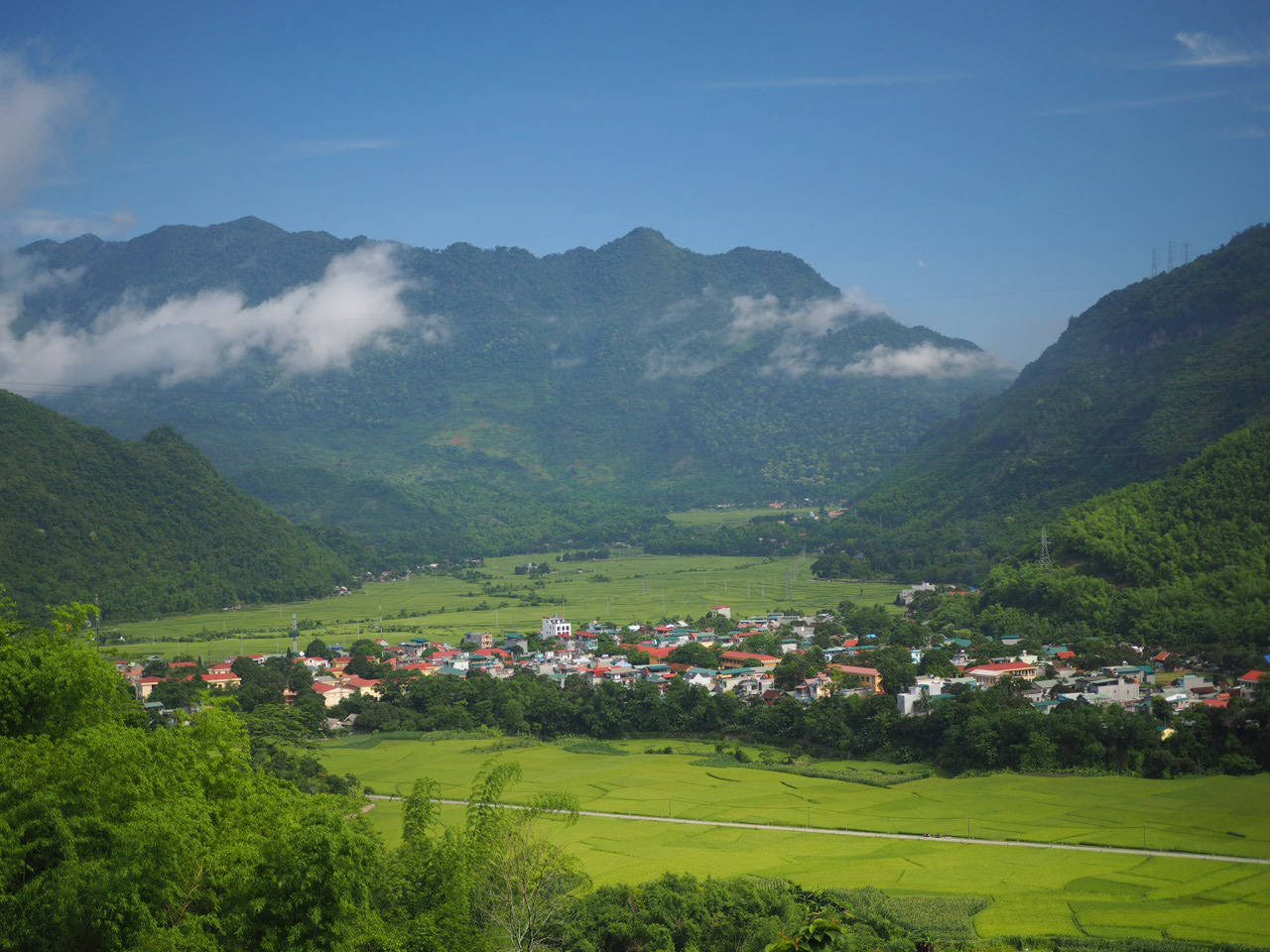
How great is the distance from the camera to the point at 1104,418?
233 feet

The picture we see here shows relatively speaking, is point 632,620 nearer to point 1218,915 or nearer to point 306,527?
point 306,527

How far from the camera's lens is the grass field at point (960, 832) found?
2062 centimetres

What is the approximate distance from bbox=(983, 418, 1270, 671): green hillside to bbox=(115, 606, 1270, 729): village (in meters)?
2.42

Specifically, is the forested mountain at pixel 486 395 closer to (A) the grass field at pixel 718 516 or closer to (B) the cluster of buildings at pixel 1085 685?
(A) the grass field at pixel 718 516

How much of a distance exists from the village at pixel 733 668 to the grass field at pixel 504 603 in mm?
3612

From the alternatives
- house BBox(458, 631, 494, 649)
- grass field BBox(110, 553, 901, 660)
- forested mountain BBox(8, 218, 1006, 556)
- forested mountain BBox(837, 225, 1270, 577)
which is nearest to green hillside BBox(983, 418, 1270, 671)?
forested mountain BBox(837, 225, 1270, 577)

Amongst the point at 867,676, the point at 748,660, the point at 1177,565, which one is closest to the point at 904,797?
the point at 867,676

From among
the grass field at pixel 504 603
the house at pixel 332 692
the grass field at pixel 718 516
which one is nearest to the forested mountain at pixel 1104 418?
the grass field at pixel 504 603

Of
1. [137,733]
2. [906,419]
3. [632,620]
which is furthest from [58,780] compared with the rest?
[906,419]

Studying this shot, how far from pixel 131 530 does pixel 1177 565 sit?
5099 cm

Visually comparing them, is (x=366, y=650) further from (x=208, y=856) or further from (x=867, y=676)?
(x=208, y=856)

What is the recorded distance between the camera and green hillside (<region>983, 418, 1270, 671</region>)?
40.0m

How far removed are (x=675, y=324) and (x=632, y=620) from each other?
140280mm

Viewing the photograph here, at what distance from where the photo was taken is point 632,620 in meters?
58.1
